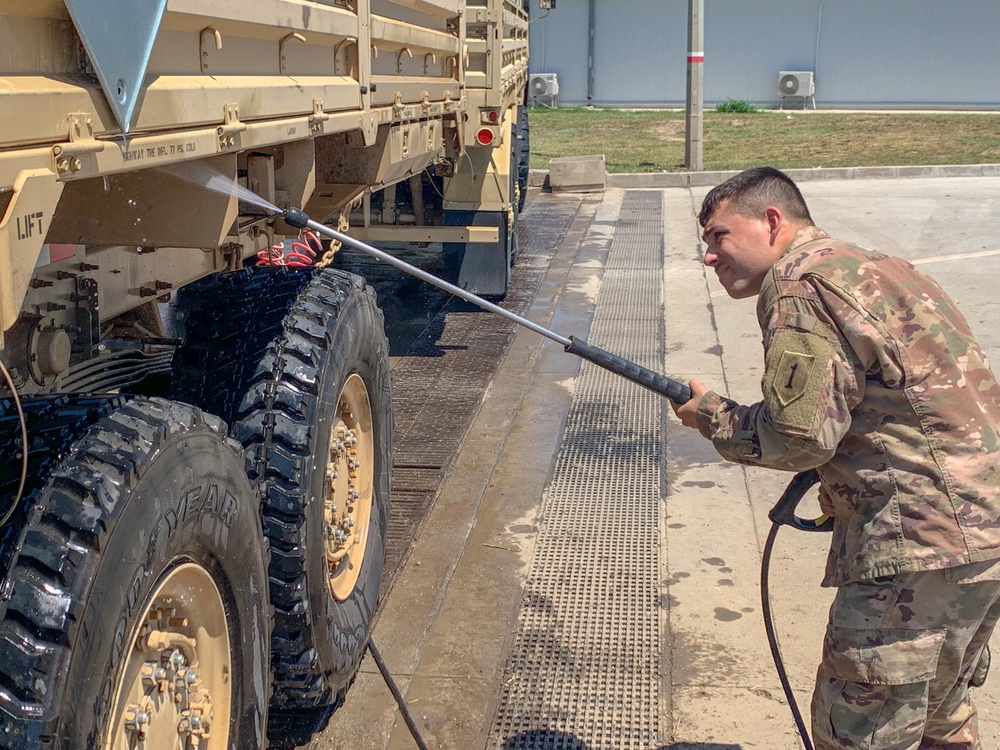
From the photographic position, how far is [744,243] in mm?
2471

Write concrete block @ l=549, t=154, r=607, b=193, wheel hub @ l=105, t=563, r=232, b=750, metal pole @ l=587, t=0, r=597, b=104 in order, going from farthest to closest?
metal pole @ l=587, t=0, r=597, b=104, concrete block @ l=549, t=154, r=607, b=193, wheel hub @ l=105, t=563, r=232, b=750

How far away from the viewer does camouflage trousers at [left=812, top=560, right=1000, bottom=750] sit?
2340 millimetres

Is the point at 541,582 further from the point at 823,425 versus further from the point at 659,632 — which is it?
the point at 823,425

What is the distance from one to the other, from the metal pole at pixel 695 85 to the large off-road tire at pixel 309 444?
1302 centimetres

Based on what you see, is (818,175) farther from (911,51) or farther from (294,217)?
(294,217)

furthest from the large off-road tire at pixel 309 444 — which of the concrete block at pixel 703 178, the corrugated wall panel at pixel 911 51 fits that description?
the corrugated wall panel at pixel 911 51

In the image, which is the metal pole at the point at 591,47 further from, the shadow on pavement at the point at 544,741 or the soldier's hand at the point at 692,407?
the soldier's hand at the point at 692,407

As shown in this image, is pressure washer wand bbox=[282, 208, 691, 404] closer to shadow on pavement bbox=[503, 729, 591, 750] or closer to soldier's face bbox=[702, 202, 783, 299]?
soldier's face bbox=[702, 202, 783, 299]

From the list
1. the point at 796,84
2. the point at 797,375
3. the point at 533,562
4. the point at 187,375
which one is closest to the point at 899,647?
the point at 797,375

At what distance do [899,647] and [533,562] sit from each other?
208 centimetres

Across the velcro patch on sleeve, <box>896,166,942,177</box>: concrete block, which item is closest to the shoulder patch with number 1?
the velcro patch on sleeve

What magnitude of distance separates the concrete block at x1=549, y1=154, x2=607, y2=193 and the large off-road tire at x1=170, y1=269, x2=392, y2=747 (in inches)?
456

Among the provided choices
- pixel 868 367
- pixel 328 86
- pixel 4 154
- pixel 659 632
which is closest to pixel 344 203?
pixel 328 86

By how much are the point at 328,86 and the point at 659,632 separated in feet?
6.71
